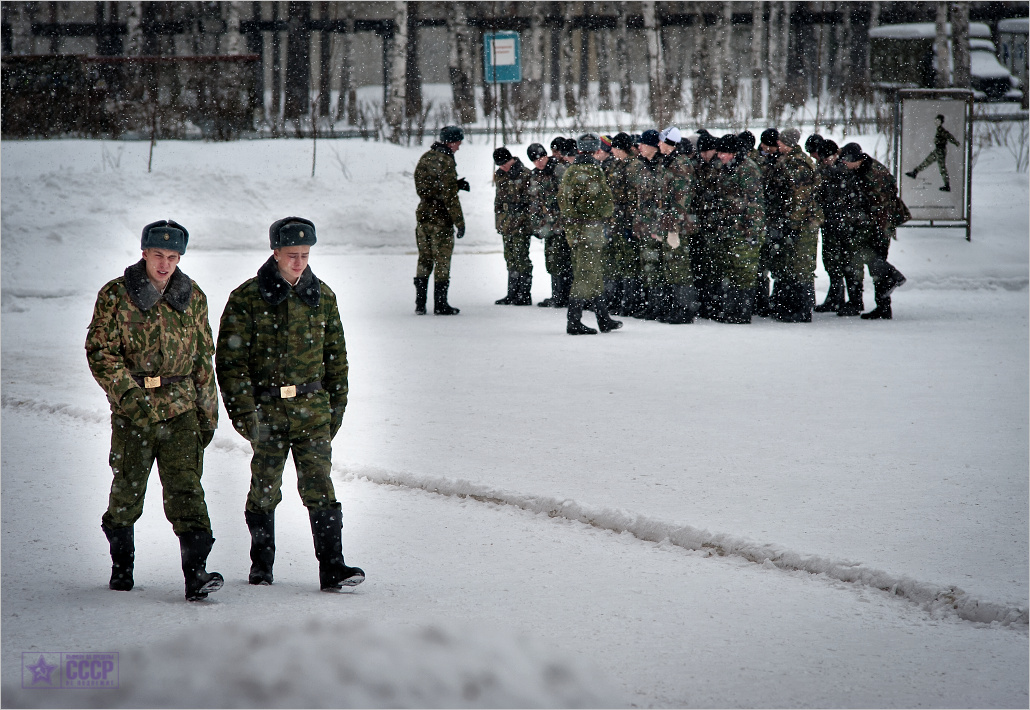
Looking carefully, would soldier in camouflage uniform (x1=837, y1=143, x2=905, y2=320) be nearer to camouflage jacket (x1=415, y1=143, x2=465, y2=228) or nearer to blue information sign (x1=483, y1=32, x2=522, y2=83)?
camouflage jacket (x1=415, y1=143, x2=465, y2=228)

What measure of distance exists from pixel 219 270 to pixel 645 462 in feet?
32.9

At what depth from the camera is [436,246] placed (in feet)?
39.9

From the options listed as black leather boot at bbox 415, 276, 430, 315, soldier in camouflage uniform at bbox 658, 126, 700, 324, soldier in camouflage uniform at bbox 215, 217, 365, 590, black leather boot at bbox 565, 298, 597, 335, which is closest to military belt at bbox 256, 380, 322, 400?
soldier in camouflage uniform at bbox 215, 217, 365, 590

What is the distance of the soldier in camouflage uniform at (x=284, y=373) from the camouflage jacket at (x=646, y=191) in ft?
23.8

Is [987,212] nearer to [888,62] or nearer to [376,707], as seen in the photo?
[888,62]

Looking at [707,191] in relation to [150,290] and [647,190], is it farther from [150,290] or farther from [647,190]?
[150,290]

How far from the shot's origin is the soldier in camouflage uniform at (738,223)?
443 inches

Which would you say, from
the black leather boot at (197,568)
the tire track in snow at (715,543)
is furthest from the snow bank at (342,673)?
the tire track in snow at (715,543)

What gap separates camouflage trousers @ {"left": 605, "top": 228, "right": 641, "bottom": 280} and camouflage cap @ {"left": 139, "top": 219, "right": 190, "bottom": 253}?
782 cm

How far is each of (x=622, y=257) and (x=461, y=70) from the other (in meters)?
17.1

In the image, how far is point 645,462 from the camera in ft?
21.1

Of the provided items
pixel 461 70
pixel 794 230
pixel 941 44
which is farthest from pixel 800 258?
pixel 461 70

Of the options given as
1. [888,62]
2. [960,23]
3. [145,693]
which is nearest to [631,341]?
[145,693]

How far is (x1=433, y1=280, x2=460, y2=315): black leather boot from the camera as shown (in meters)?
12.5
